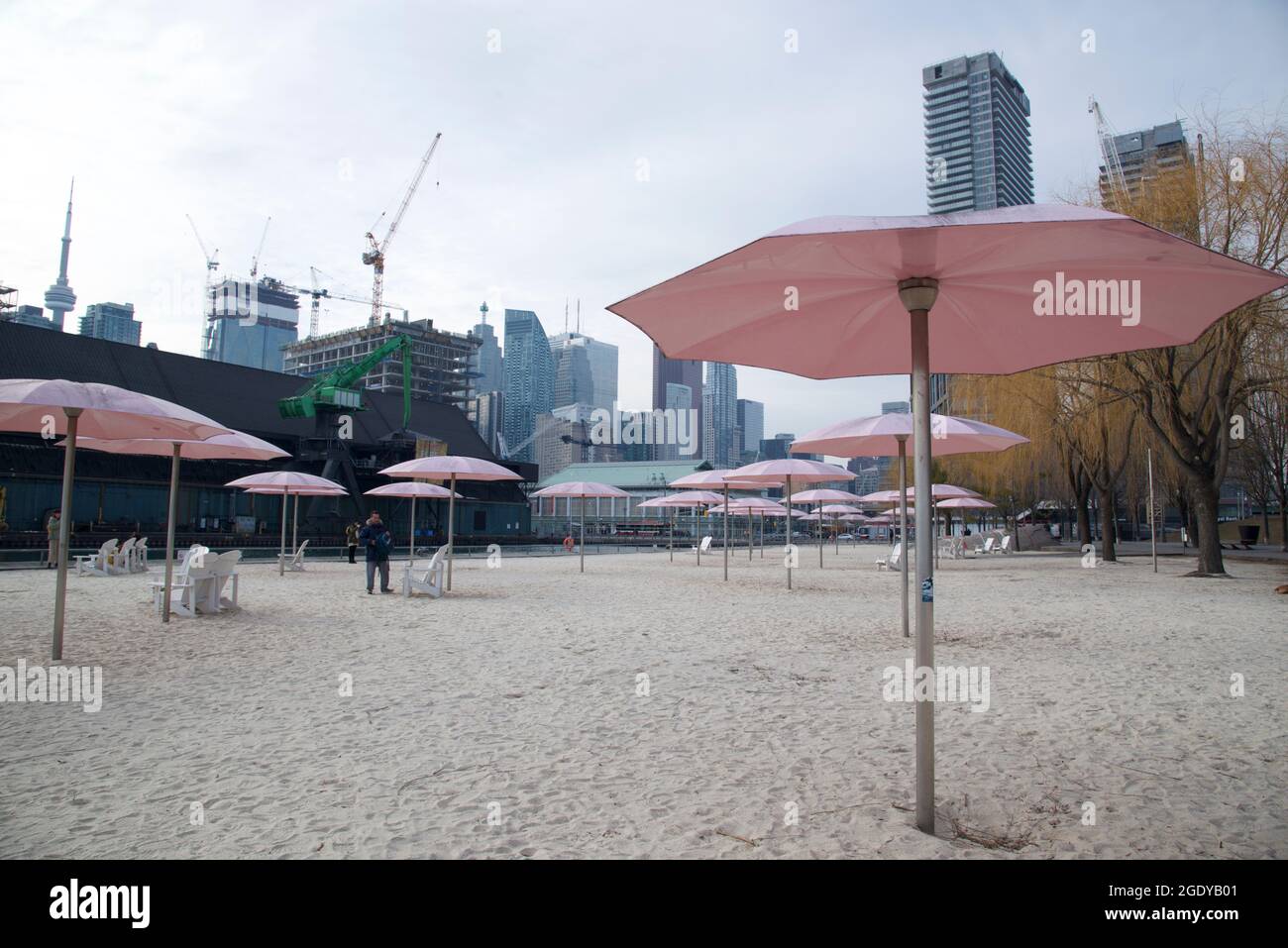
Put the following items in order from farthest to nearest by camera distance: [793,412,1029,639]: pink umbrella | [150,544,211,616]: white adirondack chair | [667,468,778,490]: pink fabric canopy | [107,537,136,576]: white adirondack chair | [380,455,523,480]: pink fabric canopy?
[107,537,136,576]: white adirondack chair, [667,468,778,490]: pink fabric canopy, [380,455,523,480]: pink fabric canopy, [150,544,211,616]: white adirondack chair, [793,412,1029,639]: pink umbrella

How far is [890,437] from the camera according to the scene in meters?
10.8

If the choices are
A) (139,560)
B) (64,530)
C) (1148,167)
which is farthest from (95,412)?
(1148,167)

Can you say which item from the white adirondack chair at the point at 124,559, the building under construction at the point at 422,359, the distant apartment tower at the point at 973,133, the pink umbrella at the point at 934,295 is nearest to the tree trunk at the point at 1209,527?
the pink umbrella at the point at 934,295

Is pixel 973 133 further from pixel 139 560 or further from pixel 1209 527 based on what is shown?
pixel 139 560

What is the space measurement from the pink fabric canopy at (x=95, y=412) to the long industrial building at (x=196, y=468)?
780 inches

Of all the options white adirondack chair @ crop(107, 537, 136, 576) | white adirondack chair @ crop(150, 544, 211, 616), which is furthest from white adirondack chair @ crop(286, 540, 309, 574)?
white adirondack chair @ crop(150, 544, 211, 616)

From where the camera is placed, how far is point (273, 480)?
19219 mm

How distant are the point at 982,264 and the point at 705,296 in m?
1.24

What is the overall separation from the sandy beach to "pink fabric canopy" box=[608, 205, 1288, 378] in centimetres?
238

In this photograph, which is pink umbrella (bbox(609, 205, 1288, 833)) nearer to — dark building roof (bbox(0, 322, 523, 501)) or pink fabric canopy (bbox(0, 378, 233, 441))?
pink fabric canopy (bbox(0, 378, 233, 441))

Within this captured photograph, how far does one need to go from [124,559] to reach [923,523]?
2204 centimetres

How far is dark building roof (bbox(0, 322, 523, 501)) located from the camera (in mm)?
33625
